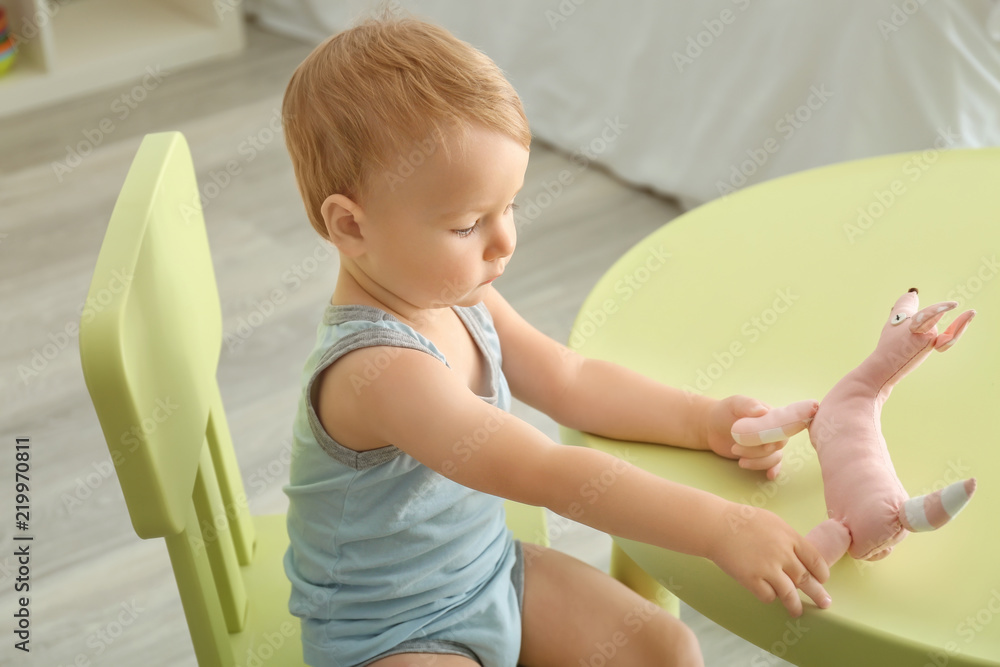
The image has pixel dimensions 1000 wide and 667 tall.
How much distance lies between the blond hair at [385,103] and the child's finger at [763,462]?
262 mm

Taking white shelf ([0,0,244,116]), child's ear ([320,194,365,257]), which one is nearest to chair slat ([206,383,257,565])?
child's ear ([320,194,365,257])

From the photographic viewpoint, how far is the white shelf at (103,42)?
2566mm

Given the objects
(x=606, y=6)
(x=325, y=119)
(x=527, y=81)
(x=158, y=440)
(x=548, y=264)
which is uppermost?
(x=325, y=119)

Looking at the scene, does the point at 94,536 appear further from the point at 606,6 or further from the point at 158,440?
the point at 606,6

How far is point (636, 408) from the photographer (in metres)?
0.73

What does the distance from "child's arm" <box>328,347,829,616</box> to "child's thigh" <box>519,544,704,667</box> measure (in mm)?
173

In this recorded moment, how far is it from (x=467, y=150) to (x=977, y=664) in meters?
0.42

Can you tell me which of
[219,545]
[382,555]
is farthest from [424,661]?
[219,545]

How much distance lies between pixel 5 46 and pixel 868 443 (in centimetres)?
252

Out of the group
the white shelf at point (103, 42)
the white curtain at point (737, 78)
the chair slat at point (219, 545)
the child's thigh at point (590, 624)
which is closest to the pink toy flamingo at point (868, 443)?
the child's thigh at point (590, 624)

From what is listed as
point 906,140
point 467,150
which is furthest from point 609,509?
point 906,140

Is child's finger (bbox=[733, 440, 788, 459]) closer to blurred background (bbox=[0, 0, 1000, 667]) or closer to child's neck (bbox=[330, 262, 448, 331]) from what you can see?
child's neck (bbox=[330, 262, 448, 331])

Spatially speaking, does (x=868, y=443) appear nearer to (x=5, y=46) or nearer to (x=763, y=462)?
(x=763, y=462)

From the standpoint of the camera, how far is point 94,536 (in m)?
1.46
